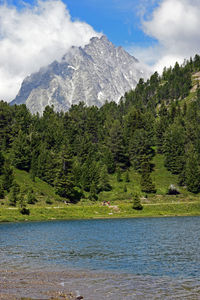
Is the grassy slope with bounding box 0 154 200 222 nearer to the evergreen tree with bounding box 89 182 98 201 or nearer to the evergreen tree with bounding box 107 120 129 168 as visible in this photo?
the evergreen tree with bounding box 89 182 98 201

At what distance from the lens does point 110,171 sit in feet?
518

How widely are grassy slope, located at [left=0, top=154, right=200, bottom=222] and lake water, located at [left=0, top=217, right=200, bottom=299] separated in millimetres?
39897

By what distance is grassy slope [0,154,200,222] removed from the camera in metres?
96.6

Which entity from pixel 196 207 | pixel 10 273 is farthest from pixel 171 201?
pixel 10 273

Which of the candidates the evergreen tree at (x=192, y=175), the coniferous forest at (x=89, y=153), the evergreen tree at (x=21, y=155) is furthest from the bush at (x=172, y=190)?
the evergreen tree at (x=21, y=155)

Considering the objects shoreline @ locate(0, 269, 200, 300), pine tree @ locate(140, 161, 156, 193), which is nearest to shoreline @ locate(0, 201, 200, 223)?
pine tree @ locate(140, 161, 156, 193)

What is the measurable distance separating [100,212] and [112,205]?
8.45 metres

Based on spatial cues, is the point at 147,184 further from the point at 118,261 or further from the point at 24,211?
the point at 118,261

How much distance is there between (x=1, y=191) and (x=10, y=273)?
79.3 m

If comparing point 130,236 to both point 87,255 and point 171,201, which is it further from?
point 171,201

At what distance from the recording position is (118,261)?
3512 cm

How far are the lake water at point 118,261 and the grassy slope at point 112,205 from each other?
39897 mm

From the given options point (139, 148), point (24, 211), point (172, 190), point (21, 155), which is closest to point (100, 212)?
point (24, 211)

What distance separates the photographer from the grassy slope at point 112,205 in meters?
96.6
